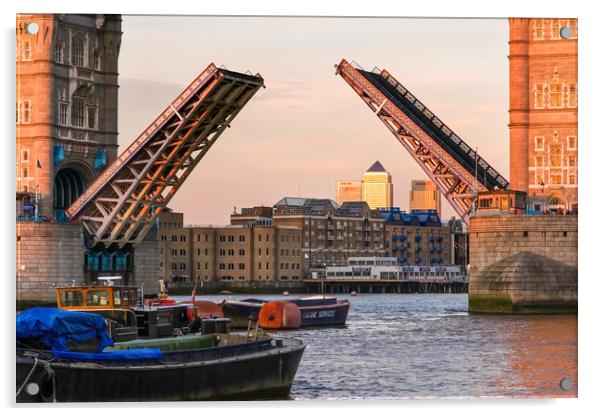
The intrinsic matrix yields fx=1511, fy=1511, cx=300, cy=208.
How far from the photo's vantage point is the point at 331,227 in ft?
211

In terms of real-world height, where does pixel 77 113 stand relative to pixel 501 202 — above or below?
above

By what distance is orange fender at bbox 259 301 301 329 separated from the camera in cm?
4247

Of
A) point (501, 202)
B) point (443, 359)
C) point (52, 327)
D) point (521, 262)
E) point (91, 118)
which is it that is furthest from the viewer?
point (501, 202)

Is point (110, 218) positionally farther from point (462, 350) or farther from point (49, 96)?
point (462, 350)

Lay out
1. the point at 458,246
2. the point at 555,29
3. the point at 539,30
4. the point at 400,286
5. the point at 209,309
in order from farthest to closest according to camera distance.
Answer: the point at 400,286, the point at 458,246, the point at 209,309, the point at 539,30, the point at 555,29

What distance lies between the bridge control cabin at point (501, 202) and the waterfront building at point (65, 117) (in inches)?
432

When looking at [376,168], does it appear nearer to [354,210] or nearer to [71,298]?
[71,298]

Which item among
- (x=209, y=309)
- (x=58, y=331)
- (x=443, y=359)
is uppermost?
(x=58, y=331)

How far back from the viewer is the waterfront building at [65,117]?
131 ft

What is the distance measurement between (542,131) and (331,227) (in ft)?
78.0

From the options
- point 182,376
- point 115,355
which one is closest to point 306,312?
point 182,376

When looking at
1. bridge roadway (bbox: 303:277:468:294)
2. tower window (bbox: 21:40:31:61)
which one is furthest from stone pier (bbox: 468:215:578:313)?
bridge roadway (bbox: 303:277:468:294)

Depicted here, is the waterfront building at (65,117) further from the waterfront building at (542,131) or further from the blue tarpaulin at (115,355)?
the blue tarpaulin at (115,355)

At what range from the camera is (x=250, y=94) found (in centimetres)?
3731
